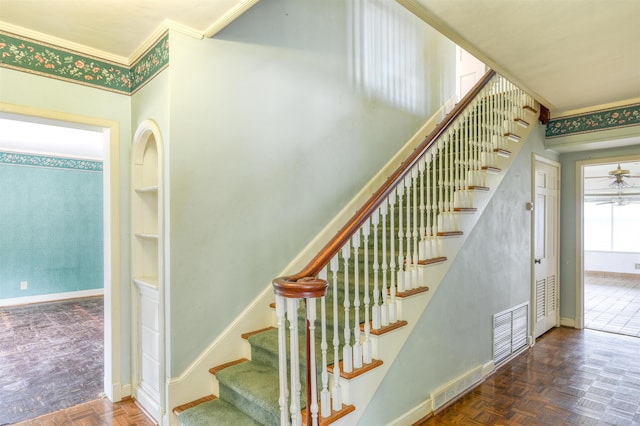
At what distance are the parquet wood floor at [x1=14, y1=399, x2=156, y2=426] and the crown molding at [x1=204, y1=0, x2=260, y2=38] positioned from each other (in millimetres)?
2689

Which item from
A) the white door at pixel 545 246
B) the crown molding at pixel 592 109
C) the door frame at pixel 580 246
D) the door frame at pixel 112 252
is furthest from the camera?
the door frame at pixel 580 246

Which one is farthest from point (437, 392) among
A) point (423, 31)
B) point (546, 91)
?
point (423, 31)

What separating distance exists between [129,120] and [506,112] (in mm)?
3561

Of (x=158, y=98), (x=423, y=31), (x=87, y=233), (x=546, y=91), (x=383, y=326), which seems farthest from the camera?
(x=87, y=233)

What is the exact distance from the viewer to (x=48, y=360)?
3455mm

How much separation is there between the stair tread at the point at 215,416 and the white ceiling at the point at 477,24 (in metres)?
2.43

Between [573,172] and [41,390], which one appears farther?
[573,172]

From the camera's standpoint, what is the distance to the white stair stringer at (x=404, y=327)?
1.99m

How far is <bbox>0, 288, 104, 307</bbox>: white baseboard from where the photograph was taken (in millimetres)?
5793

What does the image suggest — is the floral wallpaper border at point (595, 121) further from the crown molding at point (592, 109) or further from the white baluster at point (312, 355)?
the white baluster at point (312, 355)

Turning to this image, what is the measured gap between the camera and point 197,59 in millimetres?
2377

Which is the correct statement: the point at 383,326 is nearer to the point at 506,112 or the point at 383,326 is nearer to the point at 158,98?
the point at 158,98

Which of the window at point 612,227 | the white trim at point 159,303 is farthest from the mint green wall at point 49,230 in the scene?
the window at point 612,227

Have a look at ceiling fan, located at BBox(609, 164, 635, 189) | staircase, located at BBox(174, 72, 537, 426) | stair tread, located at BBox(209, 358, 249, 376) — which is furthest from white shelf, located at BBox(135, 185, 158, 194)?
ceiling fan, located at BBox(609, 164, 635, 189)
